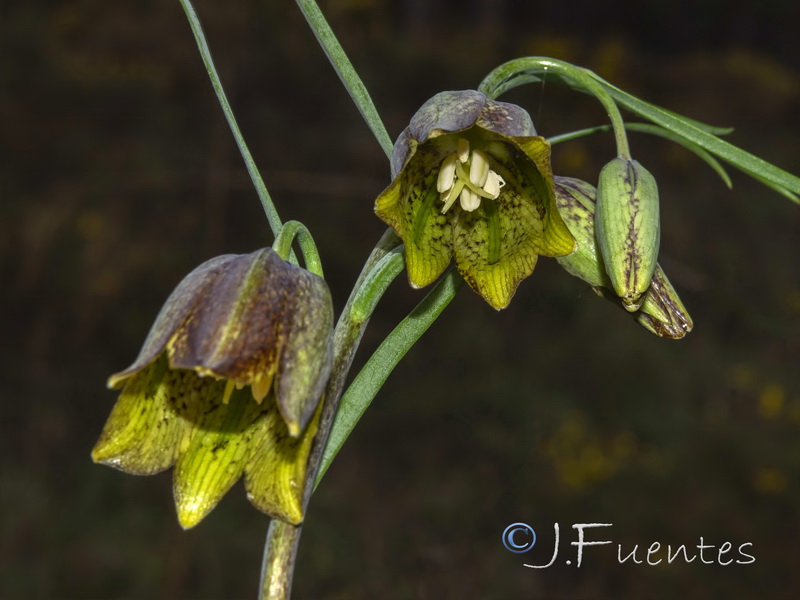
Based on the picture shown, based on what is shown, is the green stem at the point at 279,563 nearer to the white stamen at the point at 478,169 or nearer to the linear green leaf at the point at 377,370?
the linear green leaf at the point at 377,370

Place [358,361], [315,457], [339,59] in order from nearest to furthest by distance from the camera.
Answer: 1. [315,457]
2. [339,59]
3. [358,361]

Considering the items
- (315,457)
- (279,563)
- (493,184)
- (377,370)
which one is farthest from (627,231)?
(279,563)

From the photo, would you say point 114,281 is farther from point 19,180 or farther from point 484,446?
point 484,446

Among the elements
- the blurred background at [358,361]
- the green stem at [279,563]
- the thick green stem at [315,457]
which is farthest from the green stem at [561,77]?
the blurred background at [358,361]

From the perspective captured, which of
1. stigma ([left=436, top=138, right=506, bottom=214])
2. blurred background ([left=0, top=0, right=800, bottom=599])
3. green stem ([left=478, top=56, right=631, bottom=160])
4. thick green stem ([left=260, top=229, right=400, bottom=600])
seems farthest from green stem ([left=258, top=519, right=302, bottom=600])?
blurred background ([left=0, top=0, right=800, bottom=599])

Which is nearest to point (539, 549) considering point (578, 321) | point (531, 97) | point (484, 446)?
point (484, 446)

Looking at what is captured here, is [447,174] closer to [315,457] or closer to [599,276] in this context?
[599,276]
